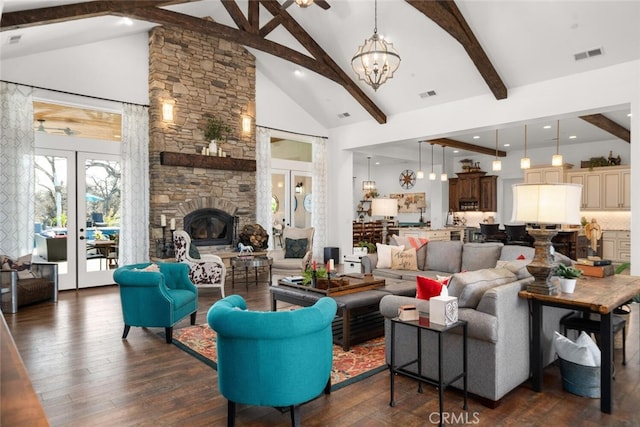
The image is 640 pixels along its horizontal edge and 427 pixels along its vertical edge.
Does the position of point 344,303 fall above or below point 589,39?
below

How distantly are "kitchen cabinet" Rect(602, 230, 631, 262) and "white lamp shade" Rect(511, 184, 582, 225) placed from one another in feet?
27.1

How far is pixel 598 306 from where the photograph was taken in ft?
8.50

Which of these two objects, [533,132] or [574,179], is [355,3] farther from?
[574,179]

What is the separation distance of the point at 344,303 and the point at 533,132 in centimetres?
765

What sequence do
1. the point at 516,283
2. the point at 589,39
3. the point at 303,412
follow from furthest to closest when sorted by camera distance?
the point at 589,39, the point at 516,283, the point at 303,412

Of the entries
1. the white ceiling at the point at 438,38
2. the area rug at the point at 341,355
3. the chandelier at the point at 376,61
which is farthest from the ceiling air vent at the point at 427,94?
the area rug at the point at 341,355

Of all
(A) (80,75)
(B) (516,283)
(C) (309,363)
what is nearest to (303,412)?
(C) (309,363)

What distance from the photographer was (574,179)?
1016 cm

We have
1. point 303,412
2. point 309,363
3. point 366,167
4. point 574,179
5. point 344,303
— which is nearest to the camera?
point 309,363

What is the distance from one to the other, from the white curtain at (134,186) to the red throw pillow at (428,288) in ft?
18.0

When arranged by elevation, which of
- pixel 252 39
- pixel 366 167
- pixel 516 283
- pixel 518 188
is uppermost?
pixel 252 39

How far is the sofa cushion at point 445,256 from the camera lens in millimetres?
5598

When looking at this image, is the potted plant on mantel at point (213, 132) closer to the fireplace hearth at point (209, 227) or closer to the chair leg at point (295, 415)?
the fireplace hearth at point (209, 227)
